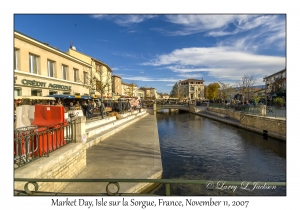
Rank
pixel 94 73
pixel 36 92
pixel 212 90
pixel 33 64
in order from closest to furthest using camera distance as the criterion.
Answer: pixel 33 64
pixel 36 92
pixel 94 73
pixel 212 90

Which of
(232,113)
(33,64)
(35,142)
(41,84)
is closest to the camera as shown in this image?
(35,142)

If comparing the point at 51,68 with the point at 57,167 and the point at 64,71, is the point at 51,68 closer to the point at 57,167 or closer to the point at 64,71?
the point at 64,71

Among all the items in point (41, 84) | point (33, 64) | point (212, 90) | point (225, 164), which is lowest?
point (225, 164)

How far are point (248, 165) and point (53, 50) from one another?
2069 centimetres

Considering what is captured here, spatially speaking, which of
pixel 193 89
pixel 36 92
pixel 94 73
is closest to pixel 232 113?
pixel 94 73

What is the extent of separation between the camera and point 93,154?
309 inches

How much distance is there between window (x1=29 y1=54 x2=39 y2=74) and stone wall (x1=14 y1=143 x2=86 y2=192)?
13.9 metres

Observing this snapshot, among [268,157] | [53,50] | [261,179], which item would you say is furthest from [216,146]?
[53,50]

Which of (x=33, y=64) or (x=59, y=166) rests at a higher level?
(x=33, y=64)

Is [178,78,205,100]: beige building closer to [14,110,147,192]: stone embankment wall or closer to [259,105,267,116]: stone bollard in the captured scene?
[259,105,267,116]: stone bollard

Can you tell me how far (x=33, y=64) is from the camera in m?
16.0

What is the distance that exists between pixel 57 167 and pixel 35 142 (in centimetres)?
107

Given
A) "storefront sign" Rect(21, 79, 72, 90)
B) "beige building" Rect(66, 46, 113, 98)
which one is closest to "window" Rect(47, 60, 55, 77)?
"storefront sign" Rect(21, 79, 72, 90)

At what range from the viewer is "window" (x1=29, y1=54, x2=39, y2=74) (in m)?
15.6
